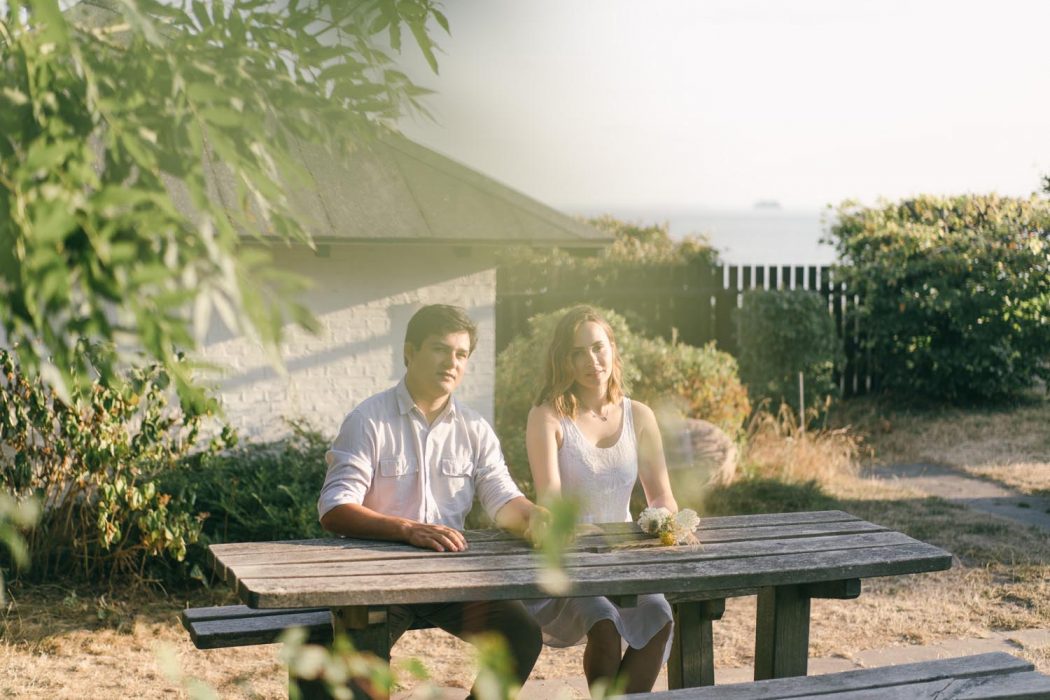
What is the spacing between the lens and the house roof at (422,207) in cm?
745

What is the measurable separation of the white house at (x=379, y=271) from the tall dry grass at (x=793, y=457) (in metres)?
2.20

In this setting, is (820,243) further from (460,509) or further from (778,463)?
(460,509)

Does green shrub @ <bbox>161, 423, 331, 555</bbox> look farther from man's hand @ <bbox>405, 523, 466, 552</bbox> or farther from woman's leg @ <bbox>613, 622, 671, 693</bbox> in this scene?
woman's leg @ <bbox>613, 622, 671, 693</bbox>

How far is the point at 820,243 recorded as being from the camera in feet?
43.9

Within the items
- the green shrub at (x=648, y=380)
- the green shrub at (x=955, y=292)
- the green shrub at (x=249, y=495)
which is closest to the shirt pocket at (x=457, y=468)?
the green shrub at (x=249, y=495)

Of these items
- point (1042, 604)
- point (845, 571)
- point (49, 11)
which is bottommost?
point (1042, 604)

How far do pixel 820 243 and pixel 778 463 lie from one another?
16.3 feet

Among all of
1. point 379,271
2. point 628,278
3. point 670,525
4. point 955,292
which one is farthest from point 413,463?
point 628,278

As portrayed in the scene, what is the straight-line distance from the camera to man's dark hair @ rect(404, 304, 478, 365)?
12.9 feet

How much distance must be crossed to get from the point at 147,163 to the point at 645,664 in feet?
9.63

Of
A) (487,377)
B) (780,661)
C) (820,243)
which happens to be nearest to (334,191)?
(487,377)

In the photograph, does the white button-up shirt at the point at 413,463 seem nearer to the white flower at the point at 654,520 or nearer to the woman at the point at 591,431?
the woman at the point at 591,431

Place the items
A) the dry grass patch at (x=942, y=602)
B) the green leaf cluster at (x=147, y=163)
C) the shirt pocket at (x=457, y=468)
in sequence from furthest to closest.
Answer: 1. the dry grass patch at (x=942, y=602)
2. the shirt pocket at (x=457, y=468)
3. the green leaf cluster at (x=147, y=163)

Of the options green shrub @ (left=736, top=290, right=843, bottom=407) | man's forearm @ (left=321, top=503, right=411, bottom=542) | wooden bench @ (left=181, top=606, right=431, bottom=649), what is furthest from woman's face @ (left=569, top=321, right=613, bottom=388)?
green shrub @ (left=736, top=290, right=843, bottom=407)
